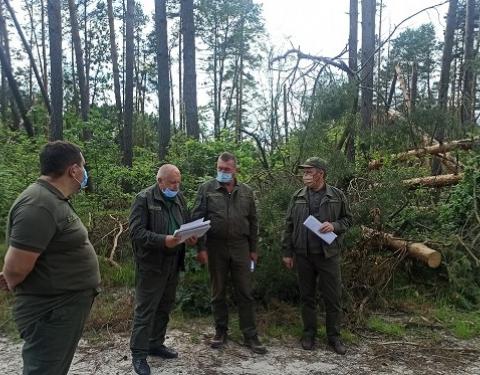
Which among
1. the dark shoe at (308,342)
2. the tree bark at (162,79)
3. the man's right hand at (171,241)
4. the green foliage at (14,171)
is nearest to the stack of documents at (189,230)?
the man's right hand at (171,241)

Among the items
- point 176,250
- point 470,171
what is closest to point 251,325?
point 176,250

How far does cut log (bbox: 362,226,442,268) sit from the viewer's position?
6.24 meters

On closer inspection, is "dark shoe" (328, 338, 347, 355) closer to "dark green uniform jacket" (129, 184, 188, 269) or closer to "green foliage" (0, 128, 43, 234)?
"dark green uniform jacket" (129, 184, 188, 269)

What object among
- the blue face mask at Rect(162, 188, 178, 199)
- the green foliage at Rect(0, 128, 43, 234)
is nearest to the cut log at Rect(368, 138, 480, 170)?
the blue face mask at Rect(162, 188, 178, 199)

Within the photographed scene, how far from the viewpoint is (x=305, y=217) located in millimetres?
5062

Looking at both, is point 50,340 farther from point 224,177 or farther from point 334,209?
point 334,209

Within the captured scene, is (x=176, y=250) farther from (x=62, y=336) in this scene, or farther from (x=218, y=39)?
(x=218, y=39)

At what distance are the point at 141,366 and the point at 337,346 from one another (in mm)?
2129

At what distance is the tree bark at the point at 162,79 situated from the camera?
535 inches

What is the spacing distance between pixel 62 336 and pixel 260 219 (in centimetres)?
383

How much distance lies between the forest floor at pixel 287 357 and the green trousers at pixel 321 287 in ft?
0.88

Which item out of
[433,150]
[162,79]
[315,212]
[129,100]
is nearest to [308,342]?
[315,212]

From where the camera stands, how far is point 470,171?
746cm

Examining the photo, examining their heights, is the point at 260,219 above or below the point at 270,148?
below
